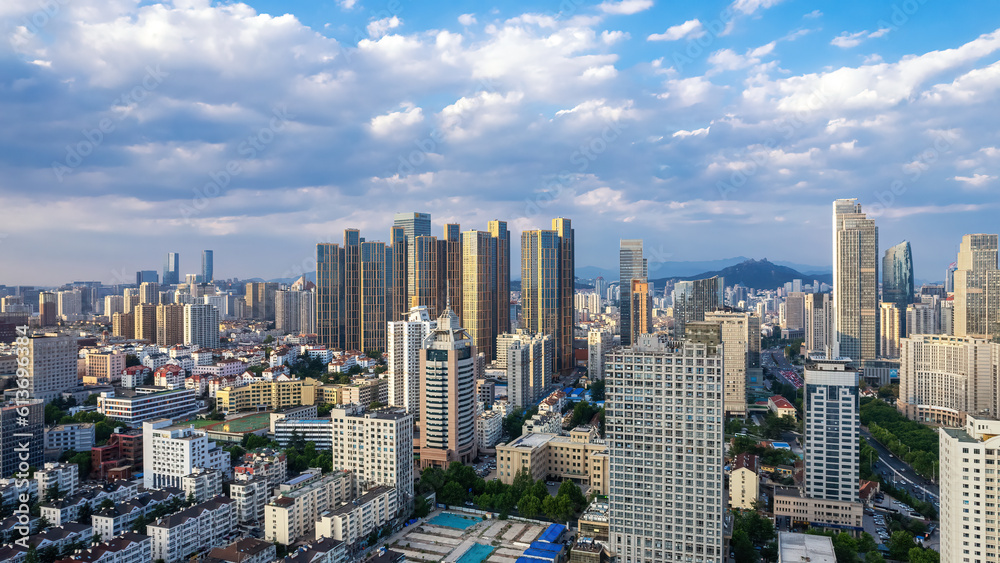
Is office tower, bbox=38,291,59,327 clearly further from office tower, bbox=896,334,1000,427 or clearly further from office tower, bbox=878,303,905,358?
office tower, bbox=878,303,905,358

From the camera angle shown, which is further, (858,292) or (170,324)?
(170,324)

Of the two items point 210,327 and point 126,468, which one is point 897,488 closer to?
point 126,468

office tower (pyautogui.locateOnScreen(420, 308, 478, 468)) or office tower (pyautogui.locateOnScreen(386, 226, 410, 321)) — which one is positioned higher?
office tower (pyautogui.locateOnScreen(386, 226, 410, 321))

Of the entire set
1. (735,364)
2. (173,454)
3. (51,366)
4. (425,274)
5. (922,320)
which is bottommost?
A: (173,454)

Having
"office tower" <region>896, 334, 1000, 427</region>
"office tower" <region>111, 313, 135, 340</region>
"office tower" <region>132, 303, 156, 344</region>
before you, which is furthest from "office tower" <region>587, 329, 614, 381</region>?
"office tower" <region>111, 313, 135, 340</region>

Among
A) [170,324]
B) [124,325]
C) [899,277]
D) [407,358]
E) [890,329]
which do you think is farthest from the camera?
[899,277]

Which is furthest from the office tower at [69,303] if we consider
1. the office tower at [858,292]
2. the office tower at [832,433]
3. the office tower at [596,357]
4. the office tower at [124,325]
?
the office tower at [858,292]

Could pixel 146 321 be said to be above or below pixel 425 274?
below

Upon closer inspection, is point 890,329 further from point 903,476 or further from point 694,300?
point 903,476

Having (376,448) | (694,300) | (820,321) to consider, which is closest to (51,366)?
(376,448)
